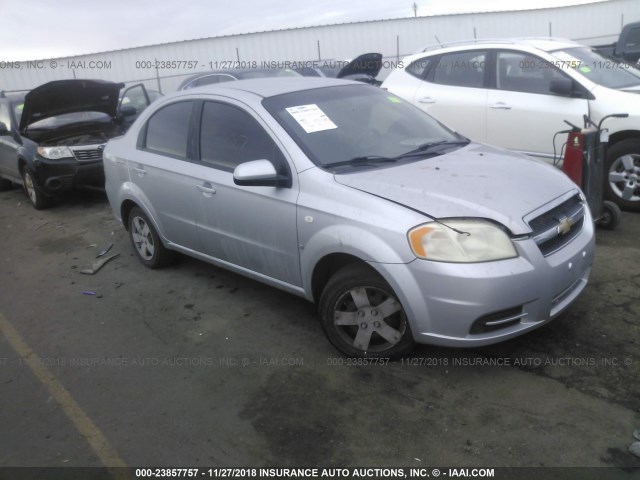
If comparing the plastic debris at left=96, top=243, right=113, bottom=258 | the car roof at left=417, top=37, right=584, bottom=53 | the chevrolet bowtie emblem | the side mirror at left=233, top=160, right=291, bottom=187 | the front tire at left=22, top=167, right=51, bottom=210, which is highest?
the car roof at left=417, top=37, right=584, bottom=53

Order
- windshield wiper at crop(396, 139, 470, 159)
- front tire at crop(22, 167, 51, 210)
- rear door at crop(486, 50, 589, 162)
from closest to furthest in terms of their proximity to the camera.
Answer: windshield wiper at crop(396, 139, 470, 159) → rear door at crop(486, 50, 589, 162) → front tire at crop(22, 167, 51, 210)

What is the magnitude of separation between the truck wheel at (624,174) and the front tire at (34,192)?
7.23 meters

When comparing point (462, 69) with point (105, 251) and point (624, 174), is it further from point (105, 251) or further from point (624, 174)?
point (105, 251)

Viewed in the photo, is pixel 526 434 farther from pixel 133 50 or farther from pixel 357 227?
pixel 133 50

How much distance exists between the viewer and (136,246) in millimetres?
5586

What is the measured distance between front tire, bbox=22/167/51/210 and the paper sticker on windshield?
562 cm

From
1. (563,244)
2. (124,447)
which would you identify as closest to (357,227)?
(563,244)

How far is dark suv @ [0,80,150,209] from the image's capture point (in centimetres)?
803

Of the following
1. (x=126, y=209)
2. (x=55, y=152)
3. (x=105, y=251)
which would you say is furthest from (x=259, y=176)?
(x=55, y=152)

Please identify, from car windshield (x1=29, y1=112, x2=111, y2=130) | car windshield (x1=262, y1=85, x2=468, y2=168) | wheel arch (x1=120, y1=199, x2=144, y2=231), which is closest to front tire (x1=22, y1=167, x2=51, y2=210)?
car windshield (x1=29, y1=112, x2=111, y2=130)

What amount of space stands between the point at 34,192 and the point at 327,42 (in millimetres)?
15833

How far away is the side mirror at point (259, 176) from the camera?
3.63 metres

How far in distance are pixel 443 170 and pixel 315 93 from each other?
1.20 metres

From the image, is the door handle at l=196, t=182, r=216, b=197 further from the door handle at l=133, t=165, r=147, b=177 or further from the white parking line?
the white parking line
